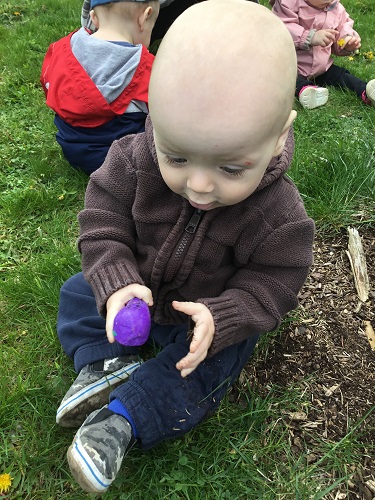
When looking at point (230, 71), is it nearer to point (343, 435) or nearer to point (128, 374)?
point (128, 374)

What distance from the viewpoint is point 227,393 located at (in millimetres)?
2031

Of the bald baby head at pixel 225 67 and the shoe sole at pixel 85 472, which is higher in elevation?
the bald baby head at pixel 225 67

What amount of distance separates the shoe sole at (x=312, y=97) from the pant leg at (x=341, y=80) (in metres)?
0.44

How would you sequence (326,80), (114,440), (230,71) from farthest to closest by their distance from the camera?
(326,80)
(114,440)
(230,71)

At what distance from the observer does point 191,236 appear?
1729 millimetres

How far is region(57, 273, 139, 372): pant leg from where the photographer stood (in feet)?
6.70

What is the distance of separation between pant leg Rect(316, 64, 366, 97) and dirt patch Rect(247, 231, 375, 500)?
2.69 m

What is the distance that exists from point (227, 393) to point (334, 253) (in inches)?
38.0

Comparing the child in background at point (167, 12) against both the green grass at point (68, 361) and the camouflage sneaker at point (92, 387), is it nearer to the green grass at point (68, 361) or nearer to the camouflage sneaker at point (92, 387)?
the green grass at point (68, 361)

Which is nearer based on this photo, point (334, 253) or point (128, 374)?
point (128, 374)

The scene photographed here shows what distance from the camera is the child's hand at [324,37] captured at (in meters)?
4.67

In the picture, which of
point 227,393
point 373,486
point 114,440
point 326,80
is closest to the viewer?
point 114,440

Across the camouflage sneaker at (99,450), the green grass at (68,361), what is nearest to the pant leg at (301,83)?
the green grass at (68,361)

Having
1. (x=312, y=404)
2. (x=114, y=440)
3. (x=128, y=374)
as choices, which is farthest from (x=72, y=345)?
(x=312, y=404)
